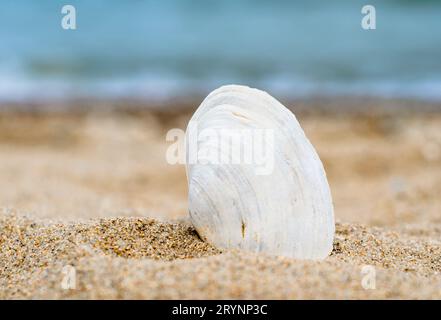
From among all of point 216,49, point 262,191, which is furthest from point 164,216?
point 216,49

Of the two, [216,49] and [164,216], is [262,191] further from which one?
[216,49]

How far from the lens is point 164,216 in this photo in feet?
13.3

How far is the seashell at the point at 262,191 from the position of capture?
2.43 m

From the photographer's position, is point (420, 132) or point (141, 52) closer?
point (420, 132)

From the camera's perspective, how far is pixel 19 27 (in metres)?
15.6

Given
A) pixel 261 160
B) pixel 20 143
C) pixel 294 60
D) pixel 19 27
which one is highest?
pixel 19 27

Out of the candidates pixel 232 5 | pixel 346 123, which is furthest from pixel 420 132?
pixel 232 5

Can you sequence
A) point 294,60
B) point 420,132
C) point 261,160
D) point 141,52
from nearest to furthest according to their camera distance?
point 261,160
point 420,132
point 294,60
point 141,52

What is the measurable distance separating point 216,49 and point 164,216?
10.4 meters

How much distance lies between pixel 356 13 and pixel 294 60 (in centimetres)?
414

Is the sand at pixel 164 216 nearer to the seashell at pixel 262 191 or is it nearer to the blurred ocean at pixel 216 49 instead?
the seashell at pixel 262 191

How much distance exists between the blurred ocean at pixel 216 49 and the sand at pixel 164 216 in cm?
232

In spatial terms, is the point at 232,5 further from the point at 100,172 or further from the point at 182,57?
the point at 100,172

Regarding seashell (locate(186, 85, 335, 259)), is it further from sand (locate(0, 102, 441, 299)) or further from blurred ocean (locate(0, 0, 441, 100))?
blurred ocean (locate(0, 0, 441, 100))
